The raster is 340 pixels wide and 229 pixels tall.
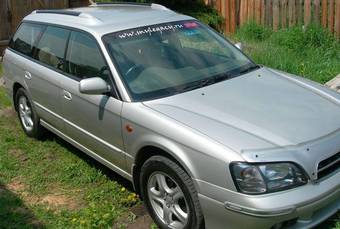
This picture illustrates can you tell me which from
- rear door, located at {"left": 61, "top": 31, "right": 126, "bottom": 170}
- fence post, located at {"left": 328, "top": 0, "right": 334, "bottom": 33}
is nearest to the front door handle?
rear door, located at {"left": 61, "top": 31, "right": 126, "bottom": 170}

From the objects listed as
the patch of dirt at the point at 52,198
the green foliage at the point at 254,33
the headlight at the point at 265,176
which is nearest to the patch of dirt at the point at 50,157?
the patch of dirt at the point at 52,198

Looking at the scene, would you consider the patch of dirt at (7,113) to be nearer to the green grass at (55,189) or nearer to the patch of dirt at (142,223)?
the green grass at (55,189)

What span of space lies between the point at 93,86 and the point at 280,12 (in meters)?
6.57

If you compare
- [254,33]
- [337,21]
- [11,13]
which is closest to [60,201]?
[337,21]

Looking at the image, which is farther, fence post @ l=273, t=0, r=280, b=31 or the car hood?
fence post @ l=273, t=0, r=280, b=31

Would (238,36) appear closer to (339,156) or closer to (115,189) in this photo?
(115,189)

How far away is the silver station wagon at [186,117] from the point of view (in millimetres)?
3346

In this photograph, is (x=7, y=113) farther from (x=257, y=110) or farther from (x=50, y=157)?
(x=257, y=110)

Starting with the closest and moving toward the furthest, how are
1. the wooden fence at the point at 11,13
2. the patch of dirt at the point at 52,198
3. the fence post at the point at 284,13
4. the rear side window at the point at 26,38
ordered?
the patch of dirt at the point at 52,198 → the rear side window at the point at 26,38 → the fence post at the point at 284,13 → the wooden fence at the point at 11,13

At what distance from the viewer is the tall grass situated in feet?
24.0

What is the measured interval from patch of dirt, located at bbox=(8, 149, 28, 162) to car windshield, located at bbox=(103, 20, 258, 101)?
7.10 ft

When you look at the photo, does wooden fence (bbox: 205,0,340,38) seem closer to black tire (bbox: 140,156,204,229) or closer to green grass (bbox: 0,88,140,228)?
green grass (bbox: 0,88,140,228)

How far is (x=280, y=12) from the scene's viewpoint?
995cm

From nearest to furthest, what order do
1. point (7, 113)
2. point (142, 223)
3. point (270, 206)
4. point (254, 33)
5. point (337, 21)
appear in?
1. point (270, 206)
2. point (142, 223)
3. point (7, 113)
4. point (337, 21)
5. point (254, 33)
